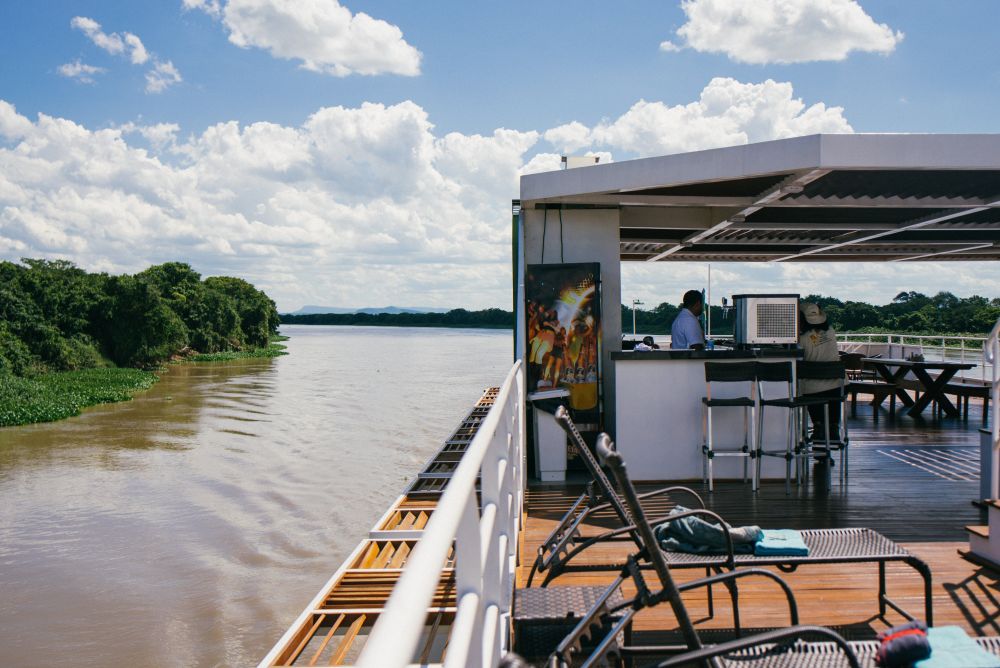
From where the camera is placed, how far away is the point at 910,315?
29.8 metres

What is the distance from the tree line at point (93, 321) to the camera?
37844 millimetres

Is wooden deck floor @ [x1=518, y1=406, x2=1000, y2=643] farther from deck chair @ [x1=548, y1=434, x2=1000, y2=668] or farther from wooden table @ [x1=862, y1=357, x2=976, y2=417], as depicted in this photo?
wooden table @ [x1=862, y1=357, x2=976, y2=417]

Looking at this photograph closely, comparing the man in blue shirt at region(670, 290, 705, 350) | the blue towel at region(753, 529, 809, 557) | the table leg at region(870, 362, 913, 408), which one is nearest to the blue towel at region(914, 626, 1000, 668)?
the blue towel at region(753, 529, 809, 557)

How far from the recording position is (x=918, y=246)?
1145 cm

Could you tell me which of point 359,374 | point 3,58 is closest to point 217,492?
point 359,374

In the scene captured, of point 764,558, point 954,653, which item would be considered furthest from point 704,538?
point 954,653

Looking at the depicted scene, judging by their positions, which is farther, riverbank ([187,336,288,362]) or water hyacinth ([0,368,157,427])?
riverbank ([187,336,288,362])

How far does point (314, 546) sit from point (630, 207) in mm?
6602

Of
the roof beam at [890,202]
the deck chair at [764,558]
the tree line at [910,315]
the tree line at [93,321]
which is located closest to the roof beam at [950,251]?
the roof beam at [890,202]

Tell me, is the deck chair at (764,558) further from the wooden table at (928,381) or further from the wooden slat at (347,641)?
the wooden table at (928,381)

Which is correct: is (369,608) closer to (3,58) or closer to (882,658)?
(882,658)

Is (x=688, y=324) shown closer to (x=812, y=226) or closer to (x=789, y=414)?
(x=789, y=414)

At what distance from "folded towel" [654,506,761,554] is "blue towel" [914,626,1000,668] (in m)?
1.03

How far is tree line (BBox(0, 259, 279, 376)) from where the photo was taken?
124ft
